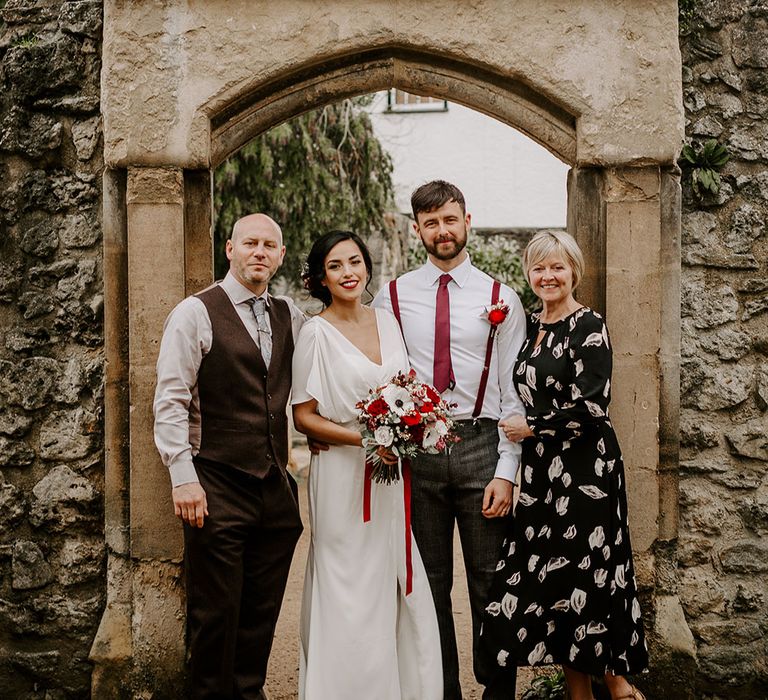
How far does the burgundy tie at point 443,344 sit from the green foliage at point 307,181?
431 centimetres

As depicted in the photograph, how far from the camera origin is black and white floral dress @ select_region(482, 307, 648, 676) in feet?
10.9

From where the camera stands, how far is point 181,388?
328 cm

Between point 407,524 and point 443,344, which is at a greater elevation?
point 443,344

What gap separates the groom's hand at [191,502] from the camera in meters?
3.25

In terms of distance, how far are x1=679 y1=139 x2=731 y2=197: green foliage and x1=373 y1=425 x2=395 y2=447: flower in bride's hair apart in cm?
177

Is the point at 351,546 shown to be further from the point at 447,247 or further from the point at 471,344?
the point at 447,247

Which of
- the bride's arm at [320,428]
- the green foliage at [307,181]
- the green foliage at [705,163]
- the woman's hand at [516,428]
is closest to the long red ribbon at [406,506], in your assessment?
the bride's arm at [320,428]

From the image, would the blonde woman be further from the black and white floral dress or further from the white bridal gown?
the white bridal gown

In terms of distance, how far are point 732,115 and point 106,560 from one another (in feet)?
10.7

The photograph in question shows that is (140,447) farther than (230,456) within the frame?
Yes

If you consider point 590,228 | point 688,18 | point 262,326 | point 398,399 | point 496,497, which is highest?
point 688,18

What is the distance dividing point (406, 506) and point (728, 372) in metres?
1.52

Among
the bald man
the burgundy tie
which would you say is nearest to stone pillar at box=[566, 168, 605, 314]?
the burgundy tie

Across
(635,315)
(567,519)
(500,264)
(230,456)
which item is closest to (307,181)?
(500,264)
